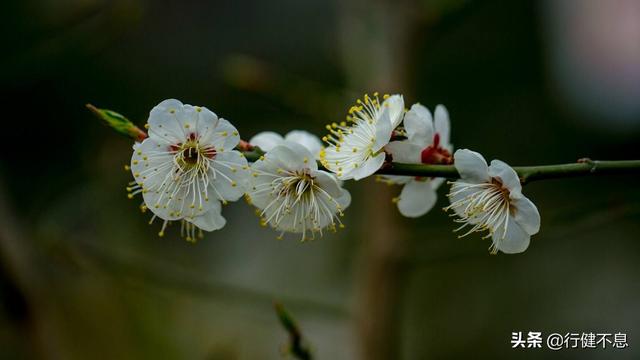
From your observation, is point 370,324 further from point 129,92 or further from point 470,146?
point 129,92

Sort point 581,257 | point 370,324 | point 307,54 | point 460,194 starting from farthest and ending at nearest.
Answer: point 307,54, point 581,257, point 370,324, point 460,194

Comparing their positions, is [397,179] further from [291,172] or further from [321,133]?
[321,133]

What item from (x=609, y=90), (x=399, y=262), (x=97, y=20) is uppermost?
(x=609, y=90)

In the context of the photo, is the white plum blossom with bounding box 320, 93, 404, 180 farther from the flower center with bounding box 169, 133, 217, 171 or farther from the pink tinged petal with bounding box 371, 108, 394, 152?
the flower center with bounding box 169, 133, 217, 171

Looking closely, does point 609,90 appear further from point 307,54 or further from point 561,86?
point 307,54

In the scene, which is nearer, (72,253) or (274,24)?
(72,253)

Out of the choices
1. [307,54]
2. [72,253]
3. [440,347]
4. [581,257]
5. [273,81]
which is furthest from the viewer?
[307,54]

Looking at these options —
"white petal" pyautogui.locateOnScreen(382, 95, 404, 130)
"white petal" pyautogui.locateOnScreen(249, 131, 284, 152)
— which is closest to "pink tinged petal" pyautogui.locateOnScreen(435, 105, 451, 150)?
"white petal" pyautogui.locateOnScreen(382, 95, 404, 130)

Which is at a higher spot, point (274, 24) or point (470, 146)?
point (274, 24)

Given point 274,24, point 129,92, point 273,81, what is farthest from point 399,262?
point 274,24

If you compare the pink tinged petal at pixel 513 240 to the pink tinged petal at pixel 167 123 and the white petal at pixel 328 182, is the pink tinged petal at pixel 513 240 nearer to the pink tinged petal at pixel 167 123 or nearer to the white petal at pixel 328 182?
the white petal at pixel 328 182
